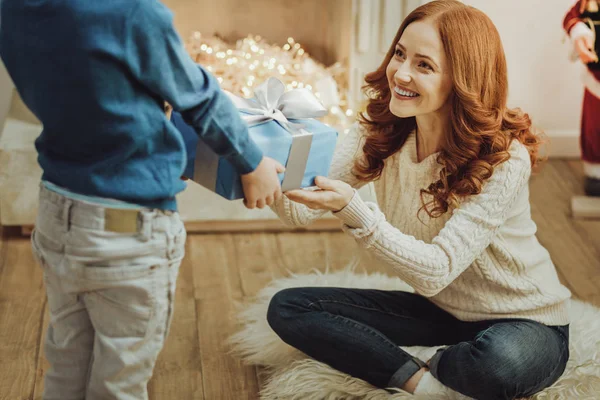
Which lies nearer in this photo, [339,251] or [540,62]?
[339,251]

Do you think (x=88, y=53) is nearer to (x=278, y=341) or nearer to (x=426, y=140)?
(x=426, y=140)

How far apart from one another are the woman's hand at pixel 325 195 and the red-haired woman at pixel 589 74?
1.27m

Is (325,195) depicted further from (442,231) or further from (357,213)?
(442,231)

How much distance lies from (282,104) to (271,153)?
4.7 inches

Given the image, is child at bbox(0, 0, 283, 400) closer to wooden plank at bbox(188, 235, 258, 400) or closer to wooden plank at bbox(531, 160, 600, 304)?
wooden plank at bbox(188, 235, 258, 400)

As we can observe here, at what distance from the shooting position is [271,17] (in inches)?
115

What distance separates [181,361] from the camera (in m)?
1.80

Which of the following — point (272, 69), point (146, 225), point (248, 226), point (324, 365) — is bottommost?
point (248, 226)

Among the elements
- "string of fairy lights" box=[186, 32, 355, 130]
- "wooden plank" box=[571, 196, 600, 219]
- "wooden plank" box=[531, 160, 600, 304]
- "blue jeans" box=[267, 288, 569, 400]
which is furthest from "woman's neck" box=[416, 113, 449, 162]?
"wooden plank" box=[571, 196, 600, 219]

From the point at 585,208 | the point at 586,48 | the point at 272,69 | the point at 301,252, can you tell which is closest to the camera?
the point at 301,252

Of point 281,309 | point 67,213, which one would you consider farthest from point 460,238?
point 67,213

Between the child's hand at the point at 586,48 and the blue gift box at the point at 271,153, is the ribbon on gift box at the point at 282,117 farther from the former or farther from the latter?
the child's hand at the point at 586,48

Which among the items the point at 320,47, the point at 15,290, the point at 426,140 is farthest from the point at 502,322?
the point at 320,47

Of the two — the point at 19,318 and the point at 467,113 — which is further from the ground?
the point at 467,113
